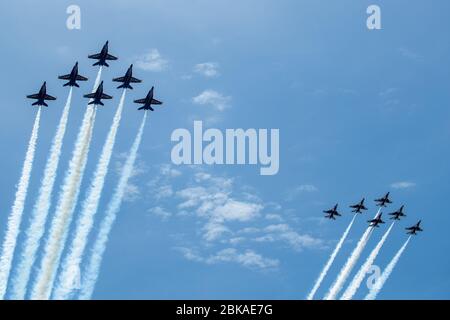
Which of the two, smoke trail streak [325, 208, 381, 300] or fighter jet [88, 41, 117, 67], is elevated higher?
fighter jet [88, 41, 117, 67]

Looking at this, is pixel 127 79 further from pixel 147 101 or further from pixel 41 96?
pixel 41 96

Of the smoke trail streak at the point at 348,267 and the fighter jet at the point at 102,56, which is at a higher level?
the fighter jet at the point at 102,56

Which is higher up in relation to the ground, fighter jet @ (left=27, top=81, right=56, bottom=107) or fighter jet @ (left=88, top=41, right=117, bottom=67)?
fighter jet @ (left=88, top=41, right=117, bottom=67)

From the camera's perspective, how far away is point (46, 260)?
441 feet

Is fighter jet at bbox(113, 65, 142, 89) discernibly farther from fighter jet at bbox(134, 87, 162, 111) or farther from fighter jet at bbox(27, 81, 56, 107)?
fighter jet at bbox(27, 81, 56, 107)

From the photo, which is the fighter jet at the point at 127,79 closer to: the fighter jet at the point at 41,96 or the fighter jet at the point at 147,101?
the fighter jet at the point at 147,101

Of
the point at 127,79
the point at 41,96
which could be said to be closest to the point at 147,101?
the point at 127,79

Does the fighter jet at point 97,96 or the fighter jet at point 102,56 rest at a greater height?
the fighter jet at point 102,56

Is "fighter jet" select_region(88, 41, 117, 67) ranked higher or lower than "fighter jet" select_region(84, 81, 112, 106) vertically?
higher
